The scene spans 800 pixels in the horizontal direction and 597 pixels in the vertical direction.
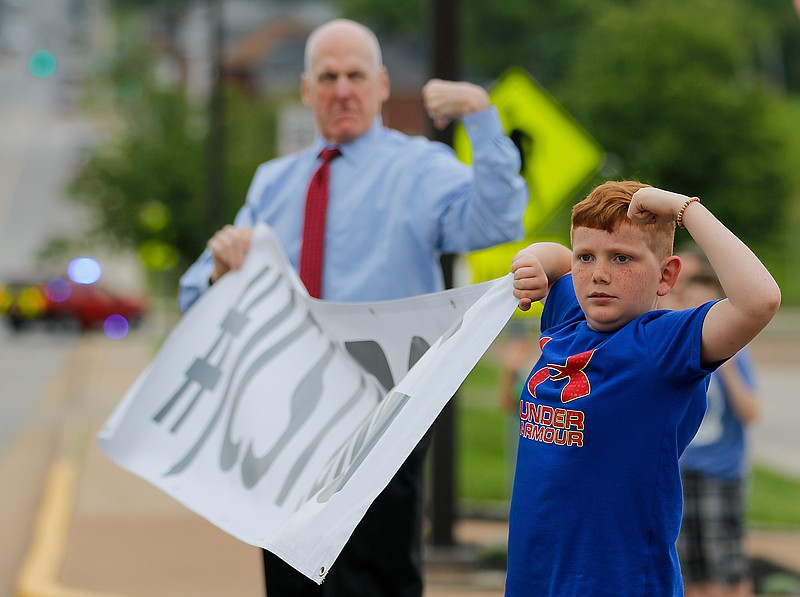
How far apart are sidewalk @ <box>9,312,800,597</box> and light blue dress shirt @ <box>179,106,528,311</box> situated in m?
3.30

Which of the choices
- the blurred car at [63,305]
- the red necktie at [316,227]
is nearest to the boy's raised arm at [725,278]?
the red necktie at [316,227]

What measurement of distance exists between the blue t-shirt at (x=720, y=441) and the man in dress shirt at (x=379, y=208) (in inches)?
92.1

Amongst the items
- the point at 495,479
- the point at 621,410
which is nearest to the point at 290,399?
the point at 621,410

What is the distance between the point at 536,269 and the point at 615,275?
0.40 meters

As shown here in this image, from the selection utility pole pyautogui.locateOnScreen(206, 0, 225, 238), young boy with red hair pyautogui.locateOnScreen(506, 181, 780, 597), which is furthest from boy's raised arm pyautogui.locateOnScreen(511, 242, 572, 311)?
utility pole pyautogui.locateOnScreen(206, 0, 225, 238)

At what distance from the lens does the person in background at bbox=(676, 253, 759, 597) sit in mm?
6453

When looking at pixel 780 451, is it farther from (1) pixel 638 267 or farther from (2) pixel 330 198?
(1) pixel 638 267

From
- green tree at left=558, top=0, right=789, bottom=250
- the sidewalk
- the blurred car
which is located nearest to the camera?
the sidewalk

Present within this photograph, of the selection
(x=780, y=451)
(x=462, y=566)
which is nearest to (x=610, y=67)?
(x=780, y=451)

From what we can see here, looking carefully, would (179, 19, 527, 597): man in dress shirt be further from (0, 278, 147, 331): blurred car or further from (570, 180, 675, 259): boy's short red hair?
(0, 278, 147, 331): blurred car

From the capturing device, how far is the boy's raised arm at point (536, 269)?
341 centimetres

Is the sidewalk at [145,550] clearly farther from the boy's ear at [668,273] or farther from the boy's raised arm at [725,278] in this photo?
the boy's raised arm at [725,278]

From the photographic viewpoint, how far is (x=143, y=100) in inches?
1150

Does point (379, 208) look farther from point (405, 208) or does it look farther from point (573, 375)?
point (573, 375)
